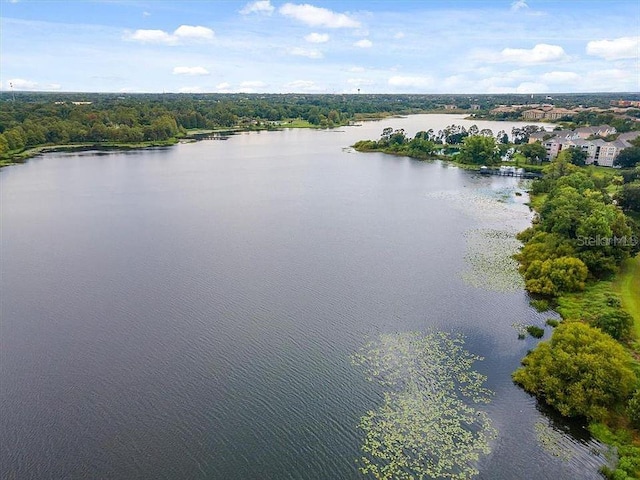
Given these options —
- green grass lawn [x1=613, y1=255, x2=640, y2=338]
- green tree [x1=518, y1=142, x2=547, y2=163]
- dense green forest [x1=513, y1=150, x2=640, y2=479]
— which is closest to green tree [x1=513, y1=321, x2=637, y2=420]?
dense green forest [x1=513, y1=150, x2=640, y2=479]

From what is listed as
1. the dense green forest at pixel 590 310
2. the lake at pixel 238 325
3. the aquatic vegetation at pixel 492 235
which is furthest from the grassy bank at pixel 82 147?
the dense green forest at pixel 590 310

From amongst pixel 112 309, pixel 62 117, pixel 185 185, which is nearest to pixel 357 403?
pixel 112 309

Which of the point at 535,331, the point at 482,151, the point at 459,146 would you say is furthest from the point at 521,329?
the point at 459,146

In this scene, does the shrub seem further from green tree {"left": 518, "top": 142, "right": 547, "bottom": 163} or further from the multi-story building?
green tree {"left": 518, "top": 142, "right": 547, "bottom": 163}

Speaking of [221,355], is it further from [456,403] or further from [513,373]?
[513,373]

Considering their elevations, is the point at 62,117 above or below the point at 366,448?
above

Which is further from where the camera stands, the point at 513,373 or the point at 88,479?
the point at 513,373

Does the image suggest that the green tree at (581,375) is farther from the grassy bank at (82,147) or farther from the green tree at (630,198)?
the grassy bank at (82,147)

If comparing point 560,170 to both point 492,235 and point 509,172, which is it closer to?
point 509,172
